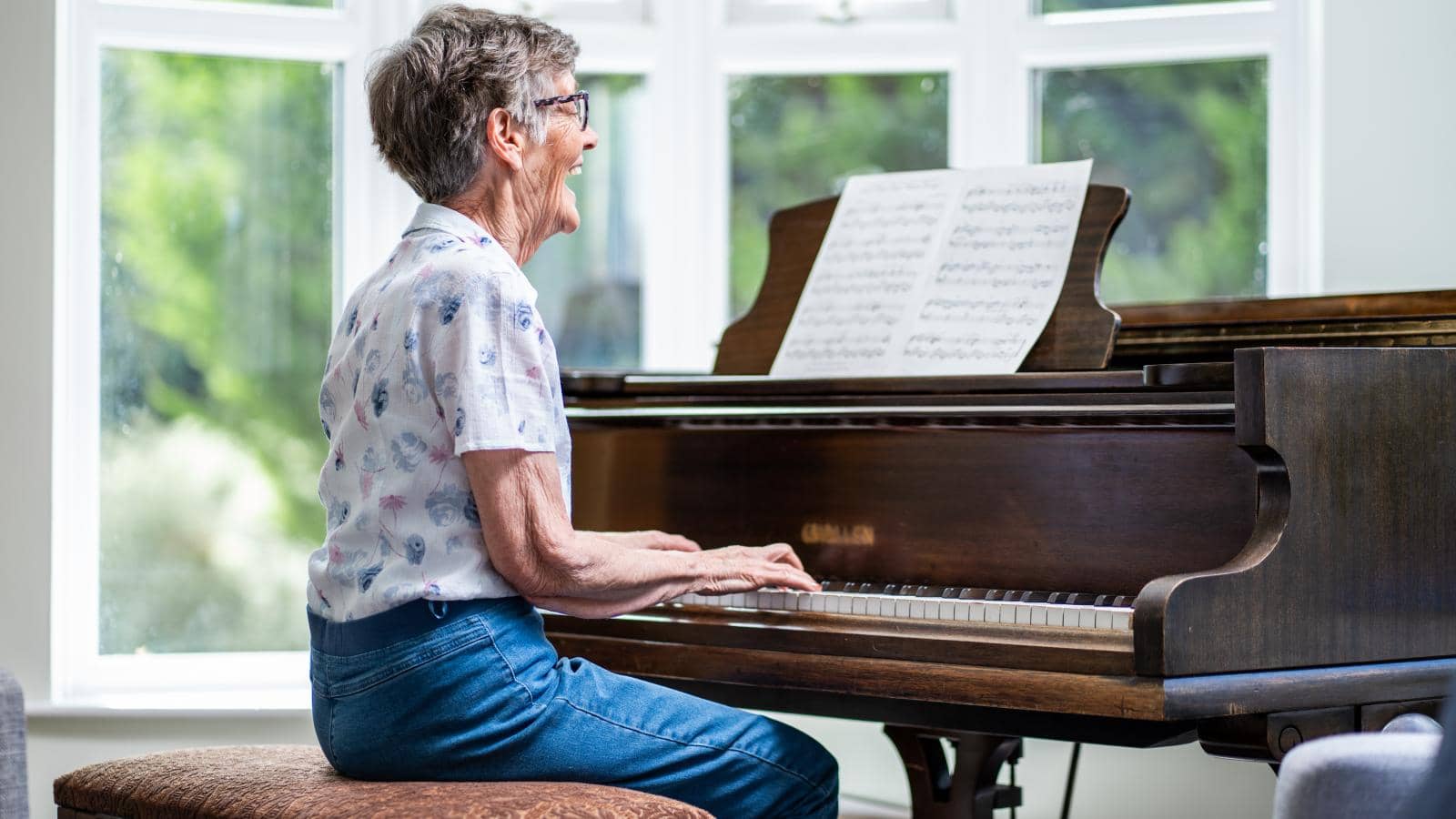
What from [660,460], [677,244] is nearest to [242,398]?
[677,244]

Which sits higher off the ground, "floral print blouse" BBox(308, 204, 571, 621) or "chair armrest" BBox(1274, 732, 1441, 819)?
"floral print blouse" BBox(308, 204, 571, 621)

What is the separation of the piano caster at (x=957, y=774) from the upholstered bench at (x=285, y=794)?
788mm

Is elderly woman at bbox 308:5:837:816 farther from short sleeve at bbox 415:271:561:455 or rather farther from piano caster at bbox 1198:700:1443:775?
piano caster at bbox 1198:700:1443:775

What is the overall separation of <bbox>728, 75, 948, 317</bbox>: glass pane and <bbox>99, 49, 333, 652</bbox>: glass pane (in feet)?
3.25

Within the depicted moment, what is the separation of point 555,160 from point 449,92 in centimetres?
18

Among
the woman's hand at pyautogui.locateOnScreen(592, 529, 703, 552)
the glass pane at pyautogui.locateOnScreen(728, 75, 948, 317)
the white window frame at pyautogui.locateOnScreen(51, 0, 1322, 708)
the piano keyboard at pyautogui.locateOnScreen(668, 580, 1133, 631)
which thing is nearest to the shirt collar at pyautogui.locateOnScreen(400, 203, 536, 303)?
the woman's hand at pyautogui.locateOnScreen(592, 529, 703, 552)

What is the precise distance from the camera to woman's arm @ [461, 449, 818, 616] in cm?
166

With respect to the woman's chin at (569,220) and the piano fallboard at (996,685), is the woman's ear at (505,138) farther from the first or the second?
the piano fallboard at (996,685)

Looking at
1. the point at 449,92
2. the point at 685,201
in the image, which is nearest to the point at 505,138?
the point at 449,92

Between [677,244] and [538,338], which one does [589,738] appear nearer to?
[538,338]

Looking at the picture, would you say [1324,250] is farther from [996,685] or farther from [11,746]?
[11,746]

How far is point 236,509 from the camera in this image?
378 cm

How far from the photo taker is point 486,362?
1660 mm

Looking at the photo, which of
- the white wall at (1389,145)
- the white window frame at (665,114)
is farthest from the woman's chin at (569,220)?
the white wall at (1389,145)
